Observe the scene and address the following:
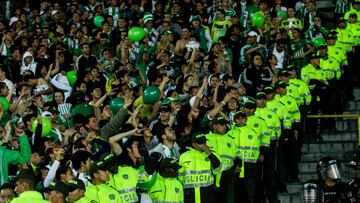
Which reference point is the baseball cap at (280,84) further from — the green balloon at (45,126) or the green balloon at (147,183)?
the green balloon at (147,183)

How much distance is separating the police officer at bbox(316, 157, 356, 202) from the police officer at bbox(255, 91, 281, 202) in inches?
144

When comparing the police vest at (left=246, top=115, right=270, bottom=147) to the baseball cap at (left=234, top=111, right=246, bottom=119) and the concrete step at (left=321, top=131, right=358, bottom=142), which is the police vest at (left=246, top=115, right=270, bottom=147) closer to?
the baseball cap at (left=234, top=111, right=246, bottom=119)

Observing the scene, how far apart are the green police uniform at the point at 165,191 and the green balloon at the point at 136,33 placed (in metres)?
7.56

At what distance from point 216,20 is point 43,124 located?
29.3 feet

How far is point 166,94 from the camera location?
19.2m

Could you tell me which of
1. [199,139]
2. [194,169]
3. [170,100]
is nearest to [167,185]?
[194,169]

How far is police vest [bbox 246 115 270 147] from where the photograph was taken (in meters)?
17.8

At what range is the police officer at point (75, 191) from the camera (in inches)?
502

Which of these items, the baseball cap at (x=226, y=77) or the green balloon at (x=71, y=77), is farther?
the green balloon at (x=71, y=77)

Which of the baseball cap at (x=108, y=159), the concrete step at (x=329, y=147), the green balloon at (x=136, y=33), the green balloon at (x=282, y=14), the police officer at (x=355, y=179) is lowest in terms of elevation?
the concrete step at (x=329, y=147)

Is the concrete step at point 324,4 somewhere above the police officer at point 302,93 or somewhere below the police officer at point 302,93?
above

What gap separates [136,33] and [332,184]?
8.58 m

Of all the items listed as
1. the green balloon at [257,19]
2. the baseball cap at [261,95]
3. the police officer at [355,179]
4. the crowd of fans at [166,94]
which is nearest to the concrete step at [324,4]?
the crowd of fans at [166,94]

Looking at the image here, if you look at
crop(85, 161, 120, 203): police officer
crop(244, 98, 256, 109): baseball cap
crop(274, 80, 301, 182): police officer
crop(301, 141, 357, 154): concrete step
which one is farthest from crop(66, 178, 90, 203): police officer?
crop(301, 141, 357, 154): concrete step
